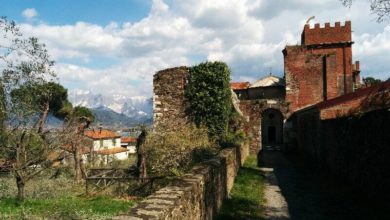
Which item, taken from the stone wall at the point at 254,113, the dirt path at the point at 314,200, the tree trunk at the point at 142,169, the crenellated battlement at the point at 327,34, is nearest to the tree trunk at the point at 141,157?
the tree trunk at the point at 142,169

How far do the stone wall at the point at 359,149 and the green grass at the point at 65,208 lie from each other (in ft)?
22.3

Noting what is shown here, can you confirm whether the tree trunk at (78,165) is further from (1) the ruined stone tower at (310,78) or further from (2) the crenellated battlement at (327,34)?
(2) the crenellated battlement at (327,34)

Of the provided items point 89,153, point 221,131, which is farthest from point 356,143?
point 89,153

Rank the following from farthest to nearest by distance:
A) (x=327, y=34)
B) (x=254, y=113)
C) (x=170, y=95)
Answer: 1. (x=327, y=34)
2. (x=254, y=113)
3. (x=170, y=95)

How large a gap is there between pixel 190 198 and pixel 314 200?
651 cm

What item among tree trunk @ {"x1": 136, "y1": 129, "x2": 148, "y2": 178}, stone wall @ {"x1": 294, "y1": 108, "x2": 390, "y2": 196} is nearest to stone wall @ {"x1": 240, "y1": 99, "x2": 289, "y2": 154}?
stone wall @ {"x1": 294, "y1": 108, "x2": 390, "y2": 196}

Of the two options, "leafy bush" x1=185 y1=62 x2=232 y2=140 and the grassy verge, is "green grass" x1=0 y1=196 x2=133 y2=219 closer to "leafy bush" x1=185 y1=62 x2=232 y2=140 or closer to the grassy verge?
the grassy verge

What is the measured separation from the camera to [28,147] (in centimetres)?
1948

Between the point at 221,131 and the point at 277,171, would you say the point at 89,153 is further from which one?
the point at 277,171

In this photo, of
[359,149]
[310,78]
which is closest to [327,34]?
[310,78]

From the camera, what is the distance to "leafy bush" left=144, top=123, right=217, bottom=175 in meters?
15.5

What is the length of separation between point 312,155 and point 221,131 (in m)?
5.29

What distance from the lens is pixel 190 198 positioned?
20.1 ft

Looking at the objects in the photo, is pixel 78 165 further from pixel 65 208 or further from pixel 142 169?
pixel 65 208
